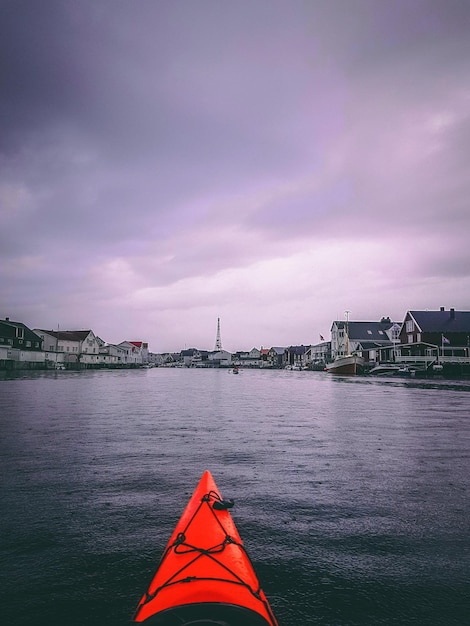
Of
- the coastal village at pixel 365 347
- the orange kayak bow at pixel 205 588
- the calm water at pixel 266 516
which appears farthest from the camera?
the coastal village at pixel 365 347

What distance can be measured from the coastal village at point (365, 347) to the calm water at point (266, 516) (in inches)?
2219

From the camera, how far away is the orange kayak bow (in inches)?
135

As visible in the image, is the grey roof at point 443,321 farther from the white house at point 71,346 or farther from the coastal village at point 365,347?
the white house at point 71,346

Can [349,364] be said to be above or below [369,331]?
below

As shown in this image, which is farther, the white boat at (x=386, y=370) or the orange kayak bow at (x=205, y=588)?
the white boat at (x=386, y=370)

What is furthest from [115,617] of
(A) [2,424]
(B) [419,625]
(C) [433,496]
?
(A) [2,424]

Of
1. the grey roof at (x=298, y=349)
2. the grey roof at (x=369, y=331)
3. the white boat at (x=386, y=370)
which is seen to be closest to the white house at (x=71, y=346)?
the grey roof at (x=369, y=331)

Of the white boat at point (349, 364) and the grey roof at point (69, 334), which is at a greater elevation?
the grey roof at point (69, 334)

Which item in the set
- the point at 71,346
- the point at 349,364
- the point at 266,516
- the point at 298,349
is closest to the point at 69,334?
the point at 71,346

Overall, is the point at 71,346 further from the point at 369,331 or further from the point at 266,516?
the point at 266,516

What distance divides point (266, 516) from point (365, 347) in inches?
3889

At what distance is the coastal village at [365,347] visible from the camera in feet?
229

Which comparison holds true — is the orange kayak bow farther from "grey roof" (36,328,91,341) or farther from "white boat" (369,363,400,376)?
"grey roof" (36,328,91,341)

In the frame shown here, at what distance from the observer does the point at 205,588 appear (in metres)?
3.55
